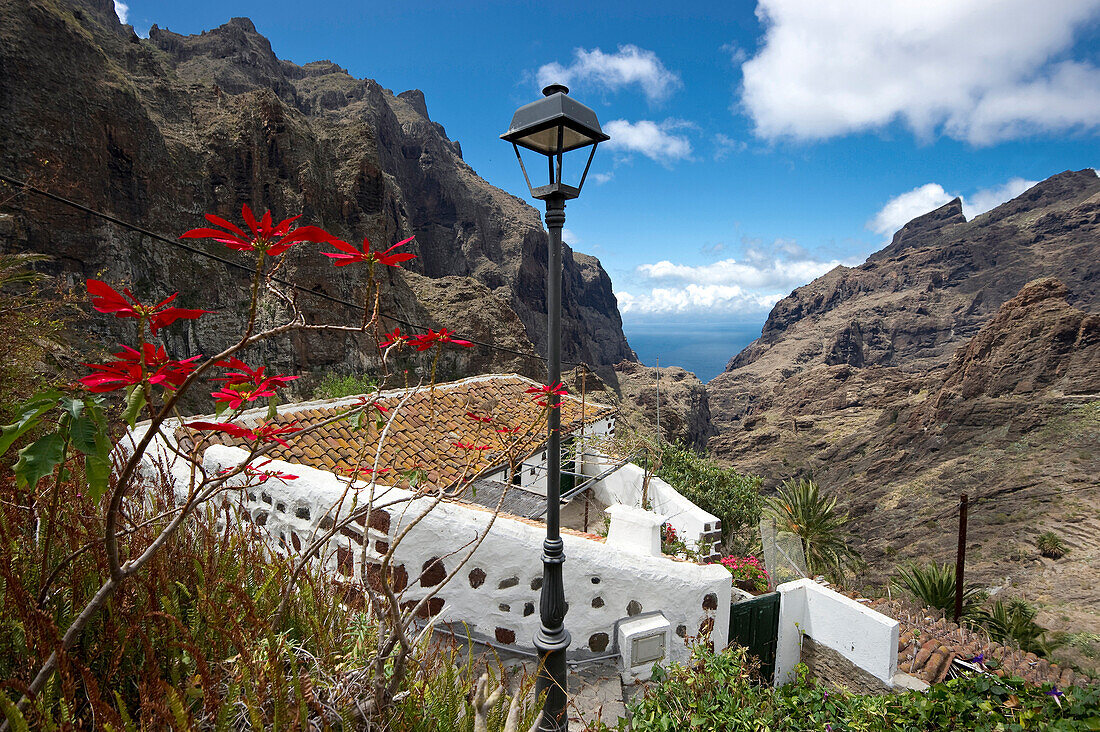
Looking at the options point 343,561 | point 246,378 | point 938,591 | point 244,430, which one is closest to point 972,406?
point 938,591

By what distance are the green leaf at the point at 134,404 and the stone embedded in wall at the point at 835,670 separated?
19.3ft

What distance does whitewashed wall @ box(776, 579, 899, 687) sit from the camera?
491 cm

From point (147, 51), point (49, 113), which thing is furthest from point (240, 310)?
point (147, 51)

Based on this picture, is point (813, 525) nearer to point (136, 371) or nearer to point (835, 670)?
point (835, 670)

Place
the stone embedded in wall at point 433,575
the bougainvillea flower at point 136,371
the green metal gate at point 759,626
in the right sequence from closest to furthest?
the bougainvillea flower at point 136,371 < the stone embedded in wall at point 433,575 < the green metal gate at point 759,626

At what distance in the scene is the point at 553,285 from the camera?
3211mm

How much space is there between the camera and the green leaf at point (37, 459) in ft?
3.26

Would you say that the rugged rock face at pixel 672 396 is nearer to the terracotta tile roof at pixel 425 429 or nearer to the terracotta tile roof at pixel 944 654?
the terracotta tile roof at pixel 425 429

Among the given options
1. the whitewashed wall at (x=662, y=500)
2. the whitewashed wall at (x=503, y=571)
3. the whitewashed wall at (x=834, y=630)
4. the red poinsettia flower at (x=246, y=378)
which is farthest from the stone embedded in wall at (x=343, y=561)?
the whitewashed wall at (x=834, y=630)

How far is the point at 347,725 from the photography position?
1.51 m

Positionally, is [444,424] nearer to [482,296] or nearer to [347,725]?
[347,725]

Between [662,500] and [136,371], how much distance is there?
6668 millimetres

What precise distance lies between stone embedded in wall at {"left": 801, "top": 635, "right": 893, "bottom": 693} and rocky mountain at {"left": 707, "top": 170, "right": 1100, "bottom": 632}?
56.0 feet

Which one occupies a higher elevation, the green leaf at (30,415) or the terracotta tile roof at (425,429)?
the green leaf at (30,415)
